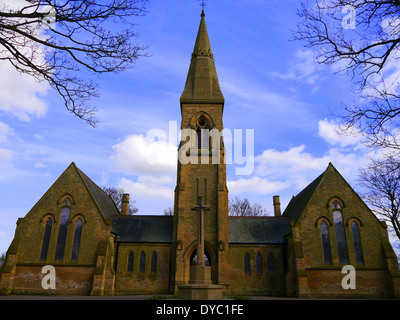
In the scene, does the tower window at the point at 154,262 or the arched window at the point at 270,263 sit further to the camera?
the arched window at the point at 270,263

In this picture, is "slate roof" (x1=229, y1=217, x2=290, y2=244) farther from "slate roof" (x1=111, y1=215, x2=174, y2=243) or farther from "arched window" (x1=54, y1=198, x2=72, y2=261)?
"arched window" (x1=54, y1=198, x2=72, y2=261)

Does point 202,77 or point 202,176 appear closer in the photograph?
point 202,176

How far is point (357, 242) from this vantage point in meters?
25.5

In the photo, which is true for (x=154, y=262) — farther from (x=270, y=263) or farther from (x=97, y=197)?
(x=270, y=263)

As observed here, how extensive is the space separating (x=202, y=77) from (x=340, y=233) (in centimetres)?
2117

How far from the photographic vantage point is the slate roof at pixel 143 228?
2833 cm

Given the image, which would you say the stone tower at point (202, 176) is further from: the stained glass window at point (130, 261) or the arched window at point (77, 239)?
the arched window at point (77, 239)

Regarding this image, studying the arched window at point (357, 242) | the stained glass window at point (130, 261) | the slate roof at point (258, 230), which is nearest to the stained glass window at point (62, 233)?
the stained glass window at point (130, 261)

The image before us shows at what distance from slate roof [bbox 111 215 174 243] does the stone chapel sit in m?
0.10

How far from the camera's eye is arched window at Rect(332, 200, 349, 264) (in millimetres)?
25078

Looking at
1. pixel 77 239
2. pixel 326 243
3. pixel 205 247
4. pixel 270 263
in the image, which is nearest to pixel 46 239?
pixel 77 239

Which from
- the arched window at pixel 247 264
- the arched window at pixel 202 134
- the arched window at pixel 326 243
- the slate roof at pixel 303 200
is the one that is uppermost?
the arched window at pixel 202 134

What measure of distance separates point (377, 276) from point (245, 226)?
39.1 feet

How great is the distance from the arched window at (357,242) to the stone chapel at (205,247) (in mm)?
79
